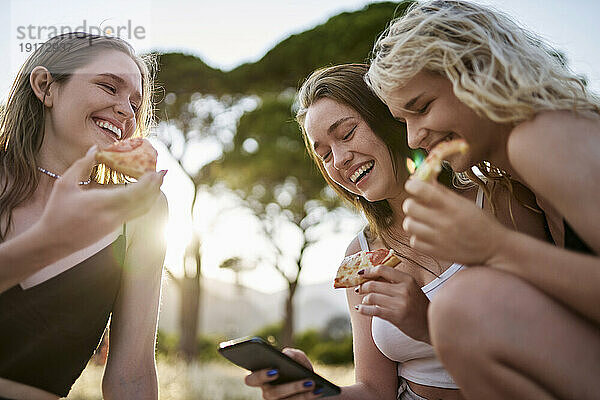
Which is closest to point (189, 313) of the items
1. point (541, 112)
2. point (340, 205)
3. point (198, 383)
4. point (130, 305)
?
point (340, 205)

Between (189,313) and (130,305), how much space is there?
1273 centimetres

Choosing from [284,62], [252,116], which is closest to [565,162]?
[284,62]

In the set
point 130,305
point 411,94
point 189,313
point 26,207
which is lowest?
point 189,313

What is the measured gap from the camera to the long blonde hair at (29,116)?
2.19m

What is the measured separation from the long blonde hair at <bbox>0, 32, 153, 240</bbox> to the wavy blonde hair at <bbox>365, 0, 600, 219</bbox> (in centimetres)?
118

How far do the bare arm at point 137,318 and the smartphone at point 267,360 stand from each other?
49cm

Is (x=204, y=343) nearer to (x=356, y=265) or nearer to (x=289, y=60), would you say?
(x=289, y=60)

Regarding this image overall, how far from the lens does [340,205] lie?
16.9 meters

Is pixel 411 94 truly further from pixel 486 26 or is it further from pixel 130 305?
pixel 130 305

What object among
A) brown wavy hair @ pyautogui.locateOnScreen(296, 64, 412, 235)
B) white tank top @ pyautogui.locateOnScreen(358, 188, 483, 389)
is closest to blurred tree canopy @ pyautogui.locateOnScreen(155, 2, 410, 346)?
brown wavy hair @ pyautogui.locateOnScreen(296, 64, 412, 235)

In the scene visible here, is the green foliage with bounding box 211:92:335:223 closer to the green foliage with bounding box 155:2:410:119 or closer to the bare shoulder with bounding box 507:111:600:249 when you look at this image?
the green foliage with bounding box 155:2:410:119

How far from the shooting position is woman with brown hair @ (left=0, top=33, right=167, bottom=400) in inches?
79.9

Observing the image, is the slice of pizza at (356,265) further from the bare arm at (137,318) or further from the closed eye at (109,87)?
the closed eye at (109,87)

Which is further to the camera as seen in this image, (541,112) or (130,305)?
(130,305)
